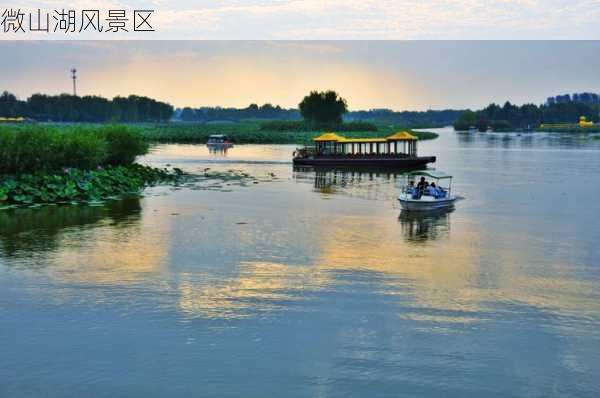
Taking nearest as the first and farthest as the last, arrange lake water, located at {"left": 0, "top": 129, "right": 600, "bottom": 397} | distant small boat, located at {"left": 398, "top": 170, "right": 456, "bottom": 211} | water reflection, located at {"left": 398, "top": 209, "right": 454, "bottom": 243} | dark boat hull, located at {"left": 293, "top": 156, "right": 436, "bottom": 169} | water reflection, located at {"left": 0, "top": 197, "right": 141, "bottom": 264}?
lake water, located at {"left": 0, "top": 129, "right": 600, "bottom": 397}
water reflection, located at {"left": 0, "top": 197, "right": 141, "bottom": 264}
water reflection, located at {"left": 398, "top": 209, "right": 454, "bottom": 243}
distant small boat, located at {"left": 398, "top": 170, "right": 456, "bottom": 211}
dark boat hull, located at {"left": 293, "top": 156, "right": 436, "bottom": 169}

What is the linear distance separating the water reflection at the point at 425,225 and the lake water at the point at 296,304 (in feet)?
0.48

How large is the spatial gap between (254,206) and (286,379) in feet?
85.4

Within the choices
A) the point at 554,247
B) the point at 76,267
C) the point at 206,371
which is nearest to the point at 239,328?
the point at 206,371

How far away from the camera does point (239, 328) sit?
16.2 meters

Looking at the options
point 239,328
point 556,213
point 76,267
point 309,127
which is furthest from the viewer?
point 309,127

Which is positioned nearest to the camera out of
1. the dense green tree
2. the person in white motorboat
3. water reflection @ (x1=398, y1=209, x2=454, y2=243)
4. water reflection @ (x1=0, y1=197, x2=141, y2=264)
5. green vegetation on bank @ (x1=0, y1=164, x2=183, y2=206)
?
water reflection @ (x1=0, y1=197, x2=141, y2=264)

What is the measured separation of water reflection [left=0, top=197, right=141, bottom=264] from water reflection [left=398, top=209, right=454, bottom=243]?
47.1 ft

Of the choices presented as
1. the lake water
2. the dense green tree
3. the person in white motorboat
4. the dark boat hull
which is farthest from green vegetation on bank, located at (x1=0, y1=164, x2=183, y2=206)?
the dense green tree

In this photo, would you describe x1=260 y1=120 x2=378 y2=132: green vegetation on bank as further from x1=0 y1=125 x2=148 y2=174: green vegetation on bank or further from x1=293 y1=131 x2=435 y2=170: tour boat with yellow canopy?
x1=0 y1=125 x2=148 y2=174: green vegetation on bank

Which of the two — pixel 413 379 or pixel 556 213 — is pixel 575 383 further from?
pixel 556 213

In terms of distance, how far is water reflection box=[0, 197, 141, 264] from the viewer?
26562mm

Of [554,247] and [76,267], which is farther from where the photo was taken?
[554,247]

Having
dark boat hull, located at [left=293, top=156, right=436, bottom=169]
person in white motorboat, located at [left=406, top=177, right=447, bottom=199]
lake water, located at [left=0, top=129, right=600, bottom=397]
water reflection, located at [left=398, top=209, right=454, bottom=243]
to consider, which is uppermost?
dark boat hull, located at [left=293, top=156, right=436, bottom=169]

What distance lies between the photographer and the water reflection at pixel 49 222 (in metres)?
26.6
